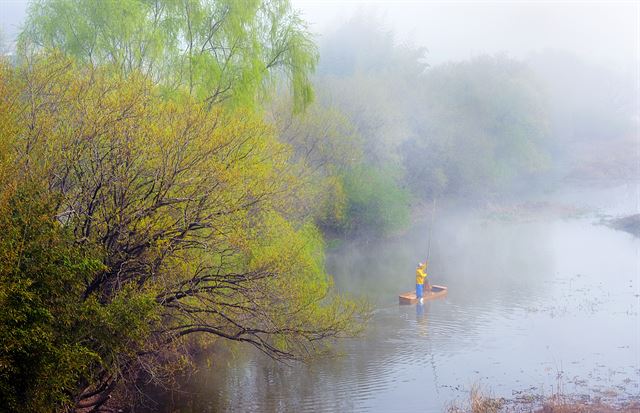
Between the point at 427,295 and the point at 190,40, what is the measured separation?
537 inches

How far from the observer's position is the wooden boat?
25.3 metres

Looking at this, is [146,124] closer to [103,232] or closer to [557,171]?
[103,232]

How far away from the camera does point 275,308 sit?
1331 centimetres

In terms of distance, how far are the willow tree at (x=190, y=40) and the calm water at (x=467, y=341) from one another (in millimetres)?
7428

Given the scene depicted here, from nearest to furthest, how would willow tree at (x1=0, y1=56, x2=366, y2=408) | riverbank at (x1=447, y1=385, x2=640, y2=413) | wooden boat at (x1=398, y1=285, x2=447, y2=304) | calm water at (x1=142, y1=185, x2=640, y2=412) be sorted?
willow tree at (x1=0, y1=56, x2=366, y2=408), riverbank at (x1=447, y1=385, x2=640, y2=413), calm water at (x1=142, y1=185, x2=640, y2=412), wooden boat at (x1=398, y1=285, x2=447, y2=304)

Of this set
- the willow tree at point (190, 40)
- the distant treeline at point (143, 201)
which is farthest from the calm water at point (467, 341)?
the willow tree at point (190, 40)

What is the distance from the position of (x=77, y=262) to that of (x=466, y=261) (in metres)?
28.6

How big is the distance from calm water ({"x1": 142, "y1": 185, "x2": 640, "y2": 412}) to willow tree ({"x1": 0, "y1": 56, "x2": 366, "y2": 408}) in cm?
328

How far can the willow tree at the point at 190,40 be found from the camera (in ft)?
56.2

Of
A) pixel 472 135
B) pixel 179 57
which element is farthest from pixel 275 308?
pixel 472 135

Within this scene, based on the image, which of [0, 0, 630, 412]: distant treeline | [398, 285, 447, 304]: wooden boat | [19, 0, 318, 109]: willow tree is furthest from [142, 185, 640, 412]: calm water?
[19, 0, 318, 109]: willow tree

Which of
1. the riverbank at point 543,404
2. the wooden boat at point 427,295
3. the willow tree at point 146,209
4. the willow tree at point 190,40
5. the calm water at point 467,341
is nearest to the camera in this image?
the willow tree at point 146,209

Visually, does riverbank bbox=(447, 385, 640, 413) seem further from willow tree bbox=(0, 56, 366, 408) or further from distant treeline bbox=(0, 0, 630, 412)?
willow tree bbox=(0, 56, 366, 408)

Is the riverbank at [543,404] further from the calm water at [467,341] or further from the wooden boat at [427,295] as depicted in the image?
the wooden boat at [427,295]
